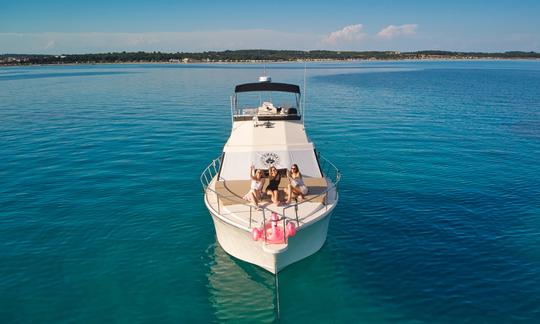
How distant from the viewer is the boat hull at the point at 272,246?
11212mm

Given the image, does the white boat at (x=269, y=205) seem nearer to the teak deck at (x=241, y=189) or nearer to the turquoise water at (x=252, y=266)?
the teak deck at (x=241, y=189)

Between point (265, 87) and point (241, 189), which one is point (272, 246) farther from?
point (265, 87)

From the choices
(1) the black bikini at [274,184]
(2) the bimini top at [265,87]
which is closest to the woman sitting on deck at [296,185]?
(1) the black bikini at [274,184]

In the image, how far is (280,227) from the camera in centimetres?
1109

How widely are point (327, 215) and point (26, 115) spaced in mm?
37888

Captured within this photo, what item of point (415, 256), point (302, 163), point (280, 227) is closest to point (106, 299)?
point (280, 227)

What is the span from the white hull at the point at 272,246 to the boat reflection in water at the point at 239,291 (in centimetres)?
37

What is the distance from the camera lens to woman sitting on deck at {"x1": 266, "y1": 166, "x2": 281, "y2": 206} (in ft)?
40.9

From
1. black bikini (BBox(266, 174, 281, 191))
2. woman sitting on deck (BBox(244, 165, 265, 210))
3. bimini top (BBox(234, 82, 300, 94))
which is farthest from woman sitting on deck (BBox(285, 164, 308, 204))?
bimini top (BBox(234, 82, 300, 94))

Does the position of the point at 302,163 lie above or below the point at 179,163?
above

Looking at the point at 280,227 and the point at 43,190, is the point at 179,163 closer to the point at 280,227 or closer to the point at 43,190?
the point at 43,190

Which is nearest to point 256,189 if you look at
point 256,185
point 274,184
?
point 256,185

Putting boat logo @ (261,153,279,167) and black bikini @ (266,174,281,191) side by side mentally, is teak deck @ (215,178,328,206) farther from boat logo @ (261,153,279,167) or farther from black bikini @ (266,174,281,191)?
boat logo @ (261,153,279,167)

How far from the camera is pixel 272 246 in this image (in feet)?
35.6
